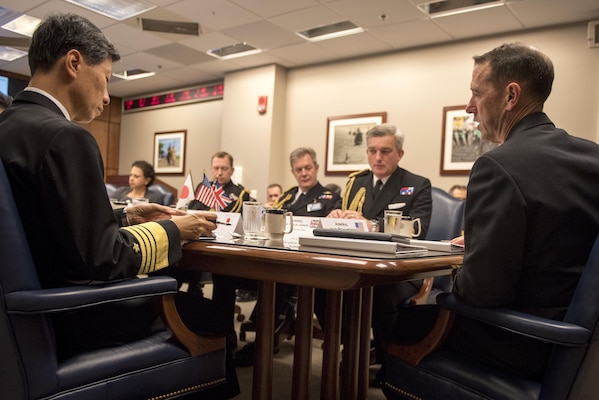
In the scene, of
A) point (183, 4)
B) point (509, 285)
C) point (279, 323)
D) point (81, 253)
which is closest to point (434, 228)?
point (279, 323)

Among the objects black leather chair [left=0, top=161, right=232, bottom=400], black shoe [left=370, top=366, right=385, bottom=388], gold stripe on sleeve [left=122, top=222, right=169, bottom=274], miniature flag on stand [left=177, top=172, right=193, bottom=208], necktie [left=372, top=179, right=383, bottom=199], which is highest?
necktie [left=372, top=179, right=383, bottom=199]

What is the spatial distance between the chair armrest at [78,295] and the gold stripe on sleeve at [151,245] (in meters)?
0.06

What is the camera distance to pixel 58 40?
126 cm

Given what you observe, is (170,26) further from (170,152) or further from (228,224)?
(228,224)

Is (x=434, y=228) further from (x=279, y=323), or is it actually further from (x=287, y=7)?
(x=287, y=7)

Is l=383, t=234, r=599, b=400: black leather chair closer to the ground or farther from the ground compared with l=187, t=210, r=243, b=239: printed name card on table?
closer to the ground

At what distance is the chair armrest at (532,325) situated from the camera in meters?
0.95

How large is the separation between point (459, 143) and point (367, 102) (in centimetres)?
133

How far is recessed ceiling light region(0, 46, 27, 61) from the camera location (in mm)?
6688

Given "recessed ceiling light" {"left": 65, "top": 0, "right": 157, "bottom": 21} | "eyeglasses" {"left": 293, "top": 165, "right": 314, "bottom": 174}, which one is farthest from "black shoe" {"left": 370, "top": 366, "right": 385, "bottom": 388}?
"recessed ceiling light" {"left": 65, "top": 0, "right": 157, "bottom": 21}

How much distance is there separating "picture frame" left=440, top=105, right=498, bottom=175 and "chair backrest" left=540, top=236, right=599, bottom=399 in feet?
13.6

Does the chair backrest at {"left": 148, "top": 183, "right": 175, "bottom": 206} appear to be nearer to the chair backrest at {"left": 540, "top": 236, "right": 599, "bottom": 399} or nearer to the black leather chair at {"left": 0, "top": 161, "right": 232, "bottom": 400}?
the black leather chair at {"left": 0, "top": 161, "right": 232, "bottom": 400}

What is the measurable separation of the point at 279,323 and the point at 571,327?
2.10 meters

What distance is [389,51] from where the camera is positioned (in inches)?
221
